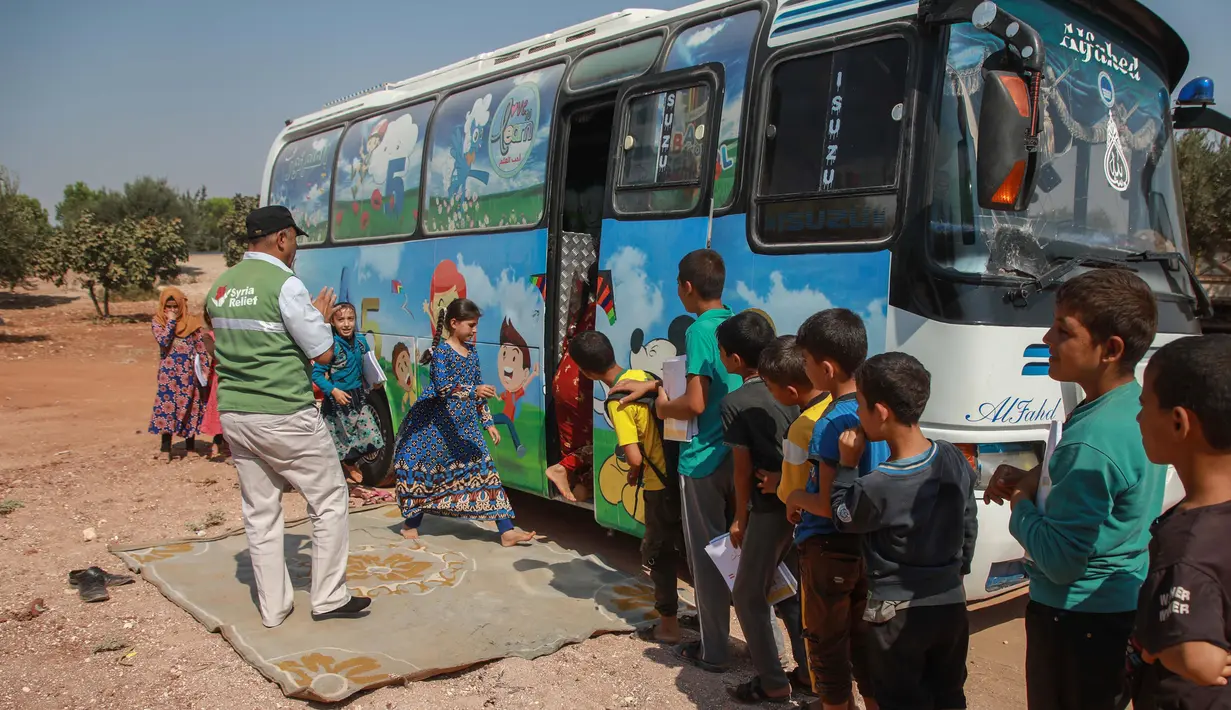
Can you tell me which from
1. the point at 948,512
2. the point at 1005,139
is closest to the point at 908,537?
the point at 948,512

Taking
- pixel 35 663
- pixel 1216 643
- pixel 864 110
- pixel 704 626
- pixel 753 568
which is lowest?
pixel 35 663

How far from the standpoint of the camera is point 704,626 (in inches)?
160

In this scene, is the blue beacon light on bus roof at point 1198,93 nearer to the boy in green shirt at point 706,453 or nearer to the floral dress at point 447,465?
the boy in green shirt at point 706,453

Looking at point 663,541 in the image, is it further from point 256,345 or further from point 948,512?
point 256,345

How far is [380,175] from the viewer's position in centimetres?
765

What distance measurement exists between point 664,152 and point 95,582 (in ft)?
13.4

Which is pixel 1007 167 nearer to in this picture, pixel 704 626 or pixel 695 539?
pixel 695 539

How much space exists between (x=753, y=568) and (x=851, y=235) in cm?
161

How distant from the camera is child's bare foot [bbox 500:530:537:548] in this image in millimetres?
6043

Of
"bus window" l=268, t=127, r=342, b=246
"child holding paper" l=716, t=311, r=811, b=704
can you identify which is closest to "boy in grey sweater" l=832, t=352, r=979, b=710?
"child holding paper" l=716, t=311, r=811, b=704

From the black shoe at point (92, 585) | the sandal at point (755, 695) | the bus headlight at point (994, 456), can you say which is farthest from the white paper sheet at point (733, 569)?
the black shoe at point (92, 585)

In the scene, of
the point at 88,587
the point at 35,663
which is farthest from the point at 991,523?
the point at 88,587

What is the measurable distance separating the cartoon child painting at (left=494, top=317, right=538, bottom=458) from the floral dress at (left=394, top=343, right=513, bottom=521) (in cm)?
35

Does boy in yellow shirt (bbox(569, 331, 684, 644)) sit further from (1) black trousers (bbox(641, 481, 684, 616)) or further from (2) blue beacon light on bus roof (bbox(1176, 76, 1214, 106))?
(2) blue beacon light on bus roof (bbox(1176, 76, 1214, 106))
